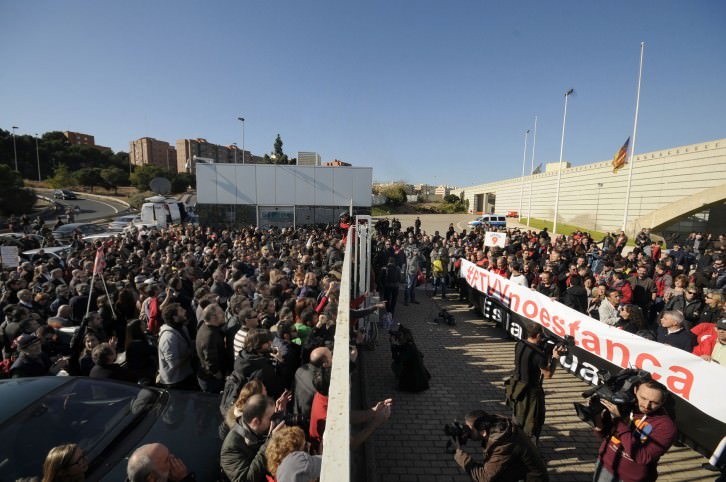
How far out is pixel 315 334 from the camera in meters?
4.41

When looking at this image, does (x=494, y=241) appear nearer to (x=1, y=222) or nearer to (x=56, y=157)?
(x=1, y=222)

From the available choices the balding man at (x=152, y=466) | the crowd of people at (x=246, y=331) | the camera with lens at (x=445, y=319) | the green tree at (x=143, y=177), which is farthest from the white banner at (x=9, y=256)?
the green tree at (x=143, y=177)

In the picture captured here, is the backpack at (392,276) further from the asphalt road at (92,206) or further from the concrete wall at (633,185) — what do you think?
the asphalt road at (92,206)

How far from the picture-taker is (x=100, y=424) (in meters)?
2.98

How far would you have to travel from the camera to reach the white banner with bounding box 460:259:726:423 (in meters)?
4.01

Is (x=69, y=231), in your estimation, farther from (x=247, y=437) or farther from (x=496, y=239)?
(x=247, y=437)

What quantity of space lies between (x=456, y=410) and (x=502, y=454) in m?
2.85

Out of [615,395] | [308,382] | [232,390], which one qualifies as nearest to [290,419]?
[308,382]

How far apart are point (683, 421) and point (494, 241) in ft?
29.5

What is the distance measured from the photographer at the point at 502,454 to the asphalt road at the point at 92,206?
44142 mm

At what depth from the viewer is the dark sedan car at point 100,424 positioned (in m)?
2.56

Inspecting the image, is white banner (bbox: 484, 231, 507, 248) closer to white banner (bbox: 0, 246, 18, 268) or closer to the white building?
the white building

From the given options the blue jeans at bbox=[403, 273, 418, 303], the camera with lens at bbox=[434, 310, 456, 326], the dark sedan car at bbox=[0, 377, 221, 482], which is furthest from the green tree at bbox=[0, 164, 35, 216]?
the camera with lens at bbox=[434, 310, 456, 326]

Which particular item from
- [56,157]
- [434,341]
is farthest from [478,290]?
[56,157]
